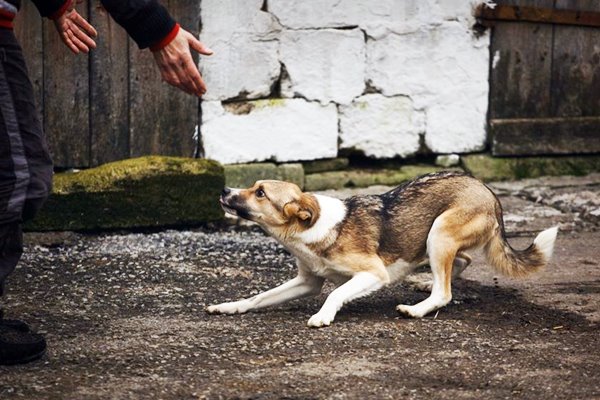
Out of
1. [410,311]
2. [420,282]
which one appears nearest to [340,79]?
[420,282]

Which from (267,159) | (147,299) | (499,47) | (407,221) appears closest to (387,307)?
(407,221)

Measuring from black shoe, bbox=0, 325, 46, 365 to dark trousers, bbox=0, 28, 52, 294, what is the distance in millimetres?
317

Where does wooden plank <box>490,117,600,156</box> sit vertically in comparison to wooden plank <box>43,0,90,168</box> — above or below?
below

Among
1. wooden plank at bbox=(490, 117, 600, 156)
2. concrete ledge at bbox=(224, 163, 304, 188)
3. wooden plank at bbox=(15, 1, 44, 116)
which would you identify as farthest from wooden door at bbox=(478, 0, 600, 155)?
wooden plank at bbox=(15, 1, 44, 116)

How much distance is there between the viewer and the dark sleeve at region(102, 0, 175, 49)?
3680 mm

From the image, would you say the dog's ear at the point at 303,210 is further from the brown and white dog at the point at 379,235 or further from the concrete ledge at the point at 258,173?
the concrete ledge at the point at 258,173

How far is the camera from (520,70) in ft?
27.4

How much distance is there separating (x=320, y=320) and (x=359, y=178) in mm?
3265

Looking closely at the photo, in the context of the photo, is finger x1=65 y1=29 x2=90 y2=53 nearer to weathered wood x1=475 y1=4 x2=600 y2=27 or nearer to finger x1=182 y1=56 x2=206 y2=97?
finger x1=182 y1=56 x2=206 y2=97

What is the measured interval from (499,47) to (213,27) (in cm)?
220

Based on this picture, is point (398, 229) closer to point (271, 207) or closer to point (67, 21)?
point (271, 207)

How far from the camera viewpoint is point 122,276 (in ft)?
19.5

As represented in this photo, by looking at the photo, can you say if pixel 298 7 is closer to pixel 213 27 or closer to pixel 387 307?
pixel 213 27

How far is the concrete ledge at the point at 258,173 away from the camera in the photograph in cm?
770
